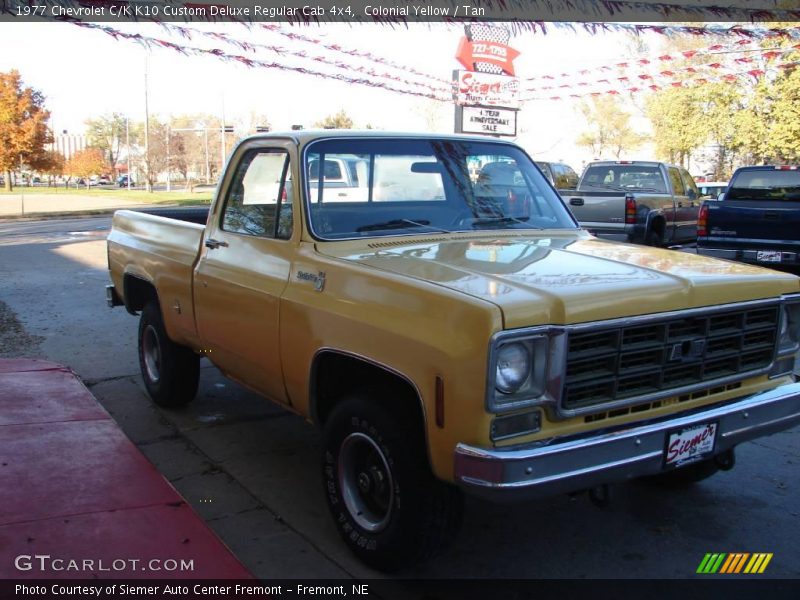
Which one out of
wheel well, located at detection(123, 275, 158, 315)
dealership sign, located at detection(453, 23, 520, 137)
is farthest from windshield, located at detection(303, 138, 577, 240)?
dealership sign, located at detection(453, 23, 520, 137)

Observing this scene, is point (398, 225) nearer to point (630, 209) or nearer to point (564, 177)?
point (630, 209)

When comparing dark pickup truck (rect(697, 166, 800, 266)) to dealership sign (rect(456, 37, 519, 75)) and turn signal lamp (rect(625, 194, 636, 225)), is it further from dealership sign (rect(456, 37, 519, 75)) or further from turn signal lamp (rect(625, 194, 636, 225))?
dealership sign (rect(456, 37, 519, 75))

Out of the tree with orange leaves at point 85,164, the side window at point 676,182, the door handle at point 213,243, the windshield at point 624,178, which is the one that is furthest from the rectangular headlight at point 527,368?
the tree with orange leaves at point 85,164

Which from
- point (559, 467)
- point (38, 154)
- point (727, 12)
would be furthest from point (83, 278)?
point (38, 154)

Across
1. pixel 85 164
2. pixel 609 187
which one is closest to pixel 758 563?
pixel 609 187

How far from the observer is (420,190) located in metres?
4.45

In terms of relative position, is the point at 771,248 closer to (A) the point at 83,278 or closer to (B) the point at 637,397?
(B) the point at 637,397

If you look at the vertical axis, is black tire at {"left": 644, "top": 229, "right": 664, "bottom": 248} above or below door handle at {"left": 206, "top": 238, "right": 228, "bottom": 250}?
below

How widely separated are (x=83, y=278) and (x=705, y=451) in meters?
11.3

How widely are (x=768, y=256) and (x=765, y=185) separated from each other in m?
1.38

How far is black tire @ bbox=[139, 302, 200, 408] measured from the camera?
5.62 meters

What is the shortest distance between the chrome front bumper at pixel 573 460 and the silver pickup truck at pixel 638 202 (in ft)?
31.1

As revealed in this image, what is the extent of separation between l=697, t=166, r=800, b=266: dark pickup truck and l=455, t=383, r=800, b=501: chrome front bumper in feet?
27.5

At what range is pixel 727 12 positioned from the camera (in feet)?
17.5
